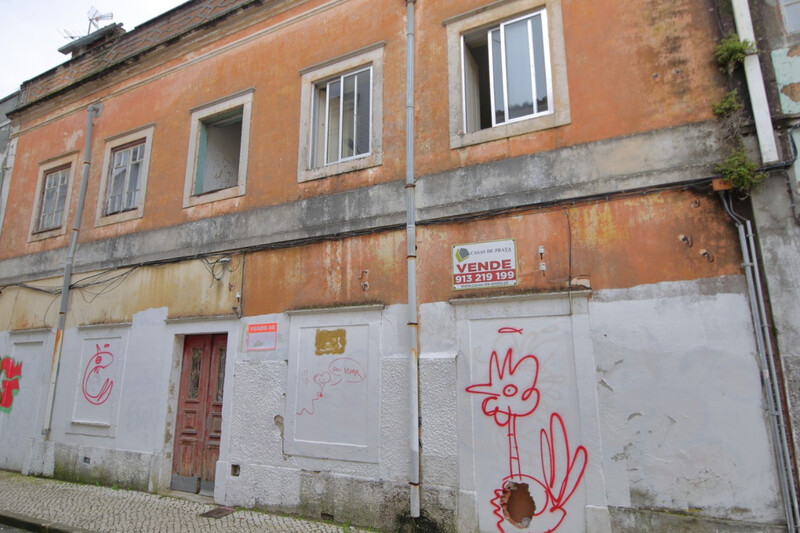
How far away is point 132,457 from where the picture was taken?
8.12 m

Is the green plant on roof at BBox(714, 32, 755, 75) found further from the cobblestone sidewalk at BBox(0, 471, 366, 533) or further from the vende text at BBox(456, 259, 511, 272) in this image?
→ the cobblestone sidewalk at BBox(0, 471, 366, 533)

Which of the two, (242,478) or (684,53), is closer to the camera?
(684,53)

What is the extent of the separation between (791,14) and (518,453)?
5.36 metres

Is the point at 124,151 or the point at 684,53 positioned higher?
the point at 124,151

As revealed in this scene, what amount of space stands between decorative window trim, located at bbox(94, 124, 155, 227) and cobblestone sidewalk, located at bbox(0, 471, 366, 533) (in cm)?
476

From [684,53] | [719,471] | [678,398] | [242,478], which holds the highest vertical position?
[684,53]

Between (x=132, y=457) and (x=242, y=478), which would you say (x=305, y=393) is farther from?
(x=132, y=457)

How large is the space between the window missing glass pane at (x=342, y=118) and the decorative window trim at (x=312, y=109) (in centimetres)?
9

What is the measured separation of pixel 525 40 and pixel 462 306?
11.6 ft

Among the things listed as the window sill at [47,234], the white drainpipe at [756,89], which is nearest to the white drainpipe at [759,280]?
the white drainpipe at [756,89]

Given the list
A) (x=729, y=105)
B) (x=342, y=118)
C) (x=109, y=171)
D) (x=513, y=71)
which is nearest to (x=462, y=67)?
(x=513, y=71)

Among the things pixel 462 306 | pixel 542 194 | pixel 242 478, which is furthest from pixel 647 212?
pixel 242 478

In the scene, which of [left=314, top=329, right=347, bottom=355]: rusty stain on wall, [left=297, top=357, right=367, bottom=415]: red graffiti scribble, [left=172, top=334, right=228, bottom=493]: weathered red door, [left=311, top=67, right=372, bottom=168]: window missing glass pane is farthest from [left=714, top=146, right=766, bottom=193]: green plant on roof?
[left=172, top=334, right=228, bottom=493]: weathered red door

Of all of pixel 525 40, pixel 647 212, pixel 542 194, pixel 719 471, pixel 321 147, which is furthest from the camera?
pixel 321 147
